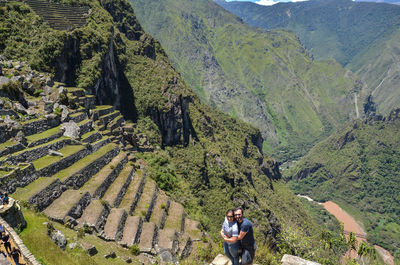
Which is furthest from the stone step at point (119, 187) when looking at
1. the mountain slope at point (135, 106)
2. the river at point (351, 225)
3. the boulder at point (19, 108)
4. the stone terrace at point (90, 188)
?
the river at point (351, 225)

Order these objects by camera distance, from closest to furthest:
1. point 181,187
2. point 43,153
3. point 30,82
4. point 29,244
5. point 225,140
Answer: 1. point 29,244
2. point 43,153
3. point 30,82
4. point 181,187
5. point 225,140

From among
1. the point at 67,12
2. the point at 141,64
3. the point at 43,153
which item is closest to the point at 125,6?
the point at 141,64

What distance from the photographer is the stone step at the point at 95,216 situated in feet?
63.4

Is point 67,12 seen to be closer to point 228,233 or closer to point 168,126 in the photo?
point 168,126

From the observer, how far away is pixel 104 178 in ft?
82.8

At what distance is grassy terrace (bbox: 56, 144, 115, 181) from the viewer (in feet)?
73.4

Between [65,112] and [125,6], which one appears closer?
[65,112]

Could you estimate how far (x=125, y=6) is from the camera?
299 feet

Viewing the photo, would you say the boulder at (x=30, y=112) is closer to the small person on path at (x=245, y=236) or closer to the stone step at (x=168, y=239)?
the stone step at (x=168, y=239)

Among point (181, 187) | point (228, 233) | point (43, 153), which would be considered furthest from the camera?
point (181, 187)

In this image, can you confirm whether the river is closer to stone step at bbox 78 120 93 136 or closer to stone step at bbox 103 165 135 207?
stone step at bbox 103 165 135 207

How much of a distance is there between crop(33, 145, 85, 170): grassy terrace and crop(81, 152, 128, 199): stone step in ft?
10.4

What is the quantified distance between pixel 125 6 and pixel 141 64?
1046 inches

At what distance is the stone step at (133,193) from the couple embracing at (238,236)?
49.8 feet
